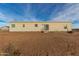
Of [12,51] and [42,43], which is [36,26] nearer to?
[42,43]

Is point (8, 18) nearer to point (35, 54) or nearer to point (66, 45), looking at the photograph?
point (35, 54)

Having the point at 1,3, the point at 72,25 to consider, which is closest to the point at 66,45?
the point at 72,25

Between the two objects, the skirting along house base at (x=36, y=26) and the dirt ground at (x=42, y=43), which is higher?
the skirting along house base at (x=36, y=26)

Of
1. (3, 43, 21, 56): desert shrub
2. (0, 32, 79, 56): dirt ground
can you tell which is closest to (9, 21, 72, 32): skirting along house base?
(0, 32, 79, 56): dirt ground

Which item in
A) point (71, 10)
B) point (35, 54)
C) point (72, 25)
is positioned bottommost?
point (35, 54)

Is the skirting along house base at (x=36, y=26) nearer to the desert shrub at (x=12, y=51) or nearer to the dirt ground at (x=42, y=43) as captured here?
the dirt ground at (x=42, y=43)

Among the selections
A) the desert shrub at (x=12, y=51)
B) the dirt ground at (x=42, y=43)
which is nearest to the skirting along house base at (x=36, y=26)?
the dirt ground at (x=42, y=43)

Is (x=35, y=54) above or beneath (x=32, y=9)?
beneath

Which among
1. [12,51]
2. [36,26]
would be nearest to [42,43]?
[36,26]
